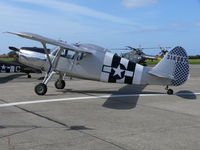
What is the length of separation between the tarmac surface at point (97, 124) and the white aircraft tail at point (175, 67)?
50.8 inches

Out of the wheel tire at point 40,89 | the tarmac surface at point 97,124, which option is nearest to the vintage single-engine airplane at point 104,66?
the wheel tire at point 40,89

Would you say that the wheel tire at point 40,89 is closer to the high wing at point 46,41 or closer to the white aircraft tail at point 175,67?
the high wing at point 46,41

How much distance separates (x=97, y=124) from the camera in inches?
249

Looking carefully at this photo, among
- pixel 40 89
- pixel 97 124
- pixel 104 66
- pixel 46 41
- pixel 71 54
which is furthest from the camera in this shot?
pixel 71 54

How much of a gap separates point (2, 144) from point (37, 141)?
0.59m

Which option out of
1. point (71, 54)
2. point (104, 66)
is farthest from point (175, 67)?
point (71, 54)

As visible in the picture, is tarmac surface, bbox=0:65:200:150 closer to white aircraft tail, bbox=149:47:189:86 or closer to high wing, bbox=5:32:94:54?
white aircraft tail, bbox=149:47:189:86

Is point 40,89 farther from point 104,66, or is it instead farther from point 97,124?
point 97,124

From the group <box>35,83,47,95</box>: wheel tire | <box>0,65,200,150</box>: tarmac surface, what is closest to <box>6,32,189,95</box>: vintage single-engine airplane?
<box>35,83,47,95</box>: wheel tire

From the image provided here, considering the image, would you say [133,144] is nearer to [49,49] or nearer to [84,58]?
[84,58]

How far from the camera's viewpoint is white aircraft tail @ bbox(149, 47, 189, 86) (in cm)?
1088

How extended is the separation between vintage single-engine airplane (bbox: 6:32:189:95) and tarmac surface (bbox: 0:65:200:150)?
1.33 m

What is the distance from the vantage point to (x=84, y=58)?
11.5 m

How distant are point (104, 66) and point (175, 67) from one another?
2866mm
